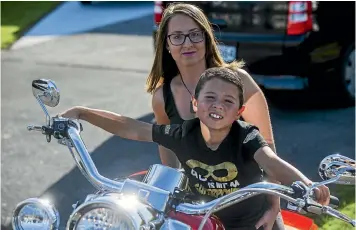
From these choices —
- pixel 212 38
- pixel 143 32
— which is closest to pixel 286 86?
pixel 212 38

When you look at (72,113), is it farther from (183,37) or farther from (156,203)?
→ (156,203)

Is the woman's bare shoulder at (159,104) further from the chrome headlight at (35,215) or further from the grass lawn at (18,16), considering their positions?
the grass lawn at (18,16)

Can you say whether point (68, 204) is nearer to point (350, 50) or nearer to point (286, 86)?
point (286, 86)

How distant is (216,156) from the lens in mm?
2053

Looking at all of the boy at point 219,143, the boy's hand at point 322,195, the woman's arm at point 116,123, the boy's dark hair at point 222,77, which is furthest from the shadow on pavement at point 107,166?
the boy's hand at point 322,195

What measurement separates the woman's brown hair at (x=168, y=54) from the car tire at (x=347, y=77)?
3867mm

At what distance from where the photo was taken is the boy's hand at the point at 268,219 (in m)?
2.24

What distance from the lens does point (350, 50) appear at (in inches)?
249

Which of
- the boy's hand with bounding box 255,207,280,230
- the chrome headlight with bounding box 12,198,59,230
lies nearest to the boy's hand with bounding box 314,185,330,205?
the boy's hand with bounding box 255,207,280,230

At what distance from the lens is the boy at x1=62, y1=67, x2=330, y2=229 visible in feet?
6.14

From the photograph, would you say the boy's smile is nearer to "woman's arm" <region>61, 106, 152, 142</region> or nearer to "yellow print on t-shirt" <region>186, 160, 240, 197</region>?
"yellow print on t-shirt" <region>186, 160, 240, 197</region>

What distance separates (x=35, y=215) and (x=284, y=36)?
4.48 metres

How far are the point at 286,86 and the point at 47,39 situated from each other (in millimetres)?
5512

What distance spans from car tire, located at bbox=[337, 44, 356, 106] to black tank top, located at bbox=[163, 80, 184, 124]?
12.9 feet
